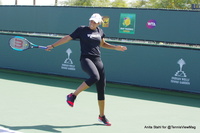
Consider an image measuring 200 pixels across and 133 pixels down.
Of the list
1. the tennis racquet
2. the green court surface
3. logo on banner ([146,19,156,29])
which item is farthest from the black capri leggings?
logo on banner ([146,19,156,29])

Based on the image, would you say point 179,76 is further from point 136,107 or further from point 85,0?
point 85,0

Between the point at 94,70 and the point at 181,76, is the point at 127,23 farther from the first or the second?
the point at 94,70

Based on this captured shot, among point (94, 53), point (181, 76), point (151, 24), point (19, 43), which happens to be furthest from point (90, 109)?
point (151, 24)

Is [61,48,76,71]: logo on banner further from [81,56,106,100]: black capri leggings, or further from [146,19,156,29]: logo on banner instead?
[81,56,106,100]: black capri leggings

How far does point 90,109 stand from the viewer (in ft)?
23.2

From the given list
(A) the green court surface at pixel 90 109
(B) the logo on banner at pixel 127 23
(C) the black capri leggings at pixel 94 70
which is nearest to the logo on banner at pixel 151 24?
(B) the logo on banner at pixel 127 23

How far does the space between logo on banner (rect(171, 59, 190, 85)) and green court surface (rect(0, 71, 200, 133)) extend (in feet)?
1.18

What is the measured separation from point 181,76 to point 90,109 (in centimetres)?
342

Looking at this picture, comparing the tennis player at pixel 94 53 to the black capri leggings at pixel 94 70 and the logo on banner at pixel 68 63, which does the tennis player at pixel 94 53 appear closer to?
the black capri leggings at pixel 94 70

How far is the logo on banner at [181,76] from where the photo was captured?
9.44 metres

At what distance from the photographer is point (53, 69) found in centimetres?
1131

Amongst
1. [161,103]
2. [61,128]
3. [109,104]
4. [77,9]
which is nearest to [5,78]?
[77,9]

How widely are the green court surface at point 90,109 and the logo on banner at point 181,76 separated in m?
0.36

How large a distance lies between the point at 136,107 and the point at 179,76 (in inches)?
94.5
